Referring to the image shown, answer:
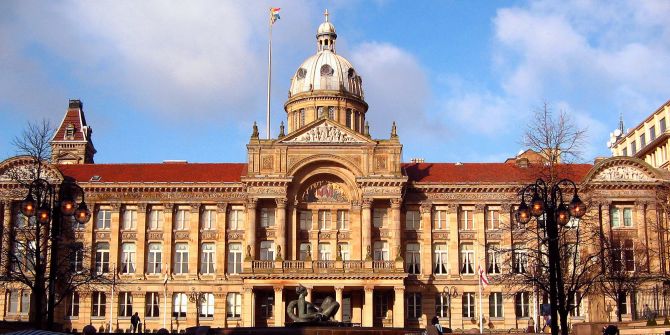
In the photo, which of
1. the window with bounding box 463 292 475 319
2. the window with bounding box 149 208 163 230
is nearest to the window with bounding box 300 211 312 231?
the window with bounding box 149 208 163 230

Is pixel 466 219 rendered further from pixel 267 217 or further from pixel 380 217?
pixel 267 217

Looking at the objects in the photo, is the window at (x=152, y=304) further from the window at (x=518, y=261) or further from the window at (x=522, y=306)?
the window at (x=522, y=306)

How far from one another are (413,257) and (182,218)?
20.0 m

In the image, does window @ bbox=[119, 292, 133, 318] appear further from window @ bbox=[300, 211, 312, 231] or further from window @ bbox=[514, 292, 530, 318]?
window @ bbox=[514, 292, 530, 318]

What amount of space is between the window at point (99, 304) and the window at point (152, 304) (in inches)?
138

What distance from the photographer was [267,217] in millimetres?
77188

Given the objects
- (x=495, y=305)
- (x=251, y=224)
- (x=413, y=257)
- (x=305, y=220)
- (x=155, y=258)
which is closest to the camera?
(x=251, y=224)

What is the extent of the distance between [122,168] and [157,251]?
952cm

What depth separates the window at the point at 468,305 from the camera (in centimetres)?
7669

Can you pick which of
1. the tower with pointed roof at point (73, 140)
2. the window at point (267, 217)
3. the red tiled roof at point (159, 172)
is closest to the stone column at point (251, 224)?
the window at point (267, 217)

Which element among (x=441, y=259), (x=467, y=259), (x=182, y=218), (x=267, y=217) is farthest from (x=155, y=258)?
(x=467, y=259)

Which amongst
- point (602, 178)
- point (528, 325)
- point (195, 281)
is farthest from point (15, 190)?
point (602, 178)

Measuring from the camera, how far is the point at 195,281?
7688cm

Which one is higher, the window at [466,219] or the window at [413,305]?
the window at [466,219]
